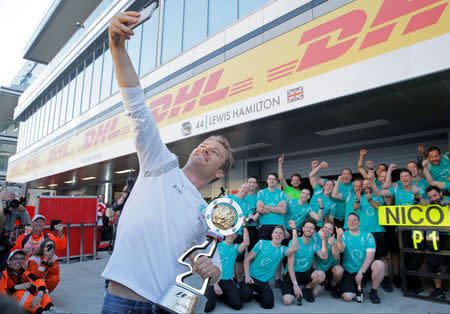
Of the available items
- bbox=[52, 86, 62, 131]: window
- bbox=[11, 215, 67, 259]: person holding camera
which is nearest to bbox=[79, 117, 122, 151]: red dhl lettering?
bbox=[11, 215, 67, 259]: person holding camera

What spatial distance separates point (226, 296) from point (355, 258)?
2240mm

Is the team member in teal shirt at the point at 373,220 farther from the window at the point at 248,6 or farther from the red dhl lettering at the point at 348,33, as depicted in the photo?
the window at the point at 248,6

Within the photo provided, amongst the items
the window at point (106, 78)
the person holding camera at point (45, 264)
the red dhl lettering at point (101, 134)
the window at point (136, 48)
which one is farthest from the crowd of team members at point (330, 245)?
the window at point (106, 78)

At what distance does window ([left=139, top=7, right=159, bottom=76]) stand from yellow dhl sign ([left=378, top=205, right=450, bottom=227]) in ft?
33.0

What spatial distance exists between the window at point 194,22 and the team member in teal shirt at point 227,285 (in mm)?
7030

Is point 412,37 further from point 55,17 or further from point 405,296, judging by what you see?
point 55,17

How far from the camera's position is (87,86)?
56.2 ft

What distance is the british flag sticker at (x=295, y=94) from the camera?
239 inches

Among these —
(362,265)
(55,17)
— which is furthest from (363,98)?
(55,17)

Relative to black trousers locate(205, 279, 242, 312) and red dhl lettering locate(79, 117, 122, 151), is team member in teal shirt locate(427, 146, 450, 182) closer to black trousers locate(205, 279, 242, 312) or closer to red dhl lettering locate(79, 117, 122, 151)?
black trousers locate(205, 279, 242, 312)

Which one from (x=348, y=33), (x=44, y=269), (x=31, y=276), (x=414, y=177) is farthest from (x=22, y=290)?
(x=348, y=33)

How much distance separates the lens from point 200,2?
9.97 m

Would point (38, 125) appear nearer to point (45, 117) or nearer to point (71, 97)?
point (45, 117)

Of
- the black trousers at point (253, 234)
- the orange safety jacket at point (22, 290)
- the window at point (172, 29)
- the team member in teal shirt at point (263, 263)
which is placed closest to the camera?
the orange safety jacket at point (22, 290)
